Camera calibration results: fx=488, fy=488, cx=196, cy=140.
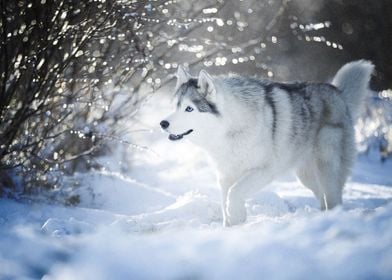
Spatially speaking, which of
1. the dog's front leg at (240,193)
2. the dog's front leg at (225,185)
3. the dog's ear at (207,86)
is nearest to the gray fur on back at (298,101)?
the dog's ear at (207,86)

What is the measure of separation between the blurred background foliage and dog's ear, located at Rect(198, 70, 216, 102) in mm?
559

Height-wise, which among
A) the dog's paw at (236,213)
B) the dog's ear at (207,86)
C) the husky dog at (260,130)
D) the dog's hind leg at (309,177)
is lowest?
the dog's hind leg at (309,177)

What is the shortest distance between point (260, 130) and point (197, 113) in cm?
56

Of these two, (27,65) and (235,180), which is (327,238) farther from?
(27,65)

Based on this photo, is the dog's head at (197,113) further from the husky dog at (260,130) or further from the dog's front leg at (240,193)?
the dog's front leg at (240,193)

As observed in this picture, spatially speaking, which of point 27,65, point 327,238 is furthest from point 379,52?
point 327,238

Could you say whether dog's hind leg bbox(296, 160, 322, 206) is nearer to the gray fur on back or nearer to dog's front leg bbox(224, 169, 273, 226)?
the gray fur on back

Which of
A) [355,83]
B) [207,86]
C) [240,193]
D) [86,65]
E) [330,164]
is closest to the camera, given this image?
[240,193]

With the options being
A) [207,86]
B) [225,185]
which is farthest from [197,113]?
[225,185]

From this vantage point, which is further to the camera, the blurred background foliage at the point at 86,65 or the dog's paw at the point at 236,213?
the blurred background foliage at the point at 86,65

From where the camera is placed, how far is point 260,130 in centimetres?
414

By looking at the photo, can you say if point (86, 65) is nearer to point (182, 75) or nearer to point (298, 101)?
point (182, 75)

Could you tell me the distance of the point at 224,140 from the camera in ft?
13.7

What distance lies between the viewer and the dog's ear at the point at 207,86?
4043mm
